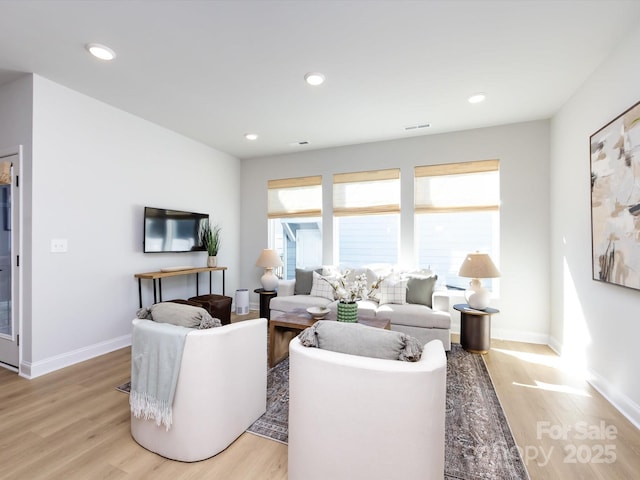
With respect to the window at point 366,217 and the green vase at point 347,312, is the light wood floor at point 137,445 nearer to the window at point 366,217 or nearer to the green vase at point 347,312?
the green vase at point 347,312

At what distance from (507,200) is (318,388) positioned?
367 centimetres

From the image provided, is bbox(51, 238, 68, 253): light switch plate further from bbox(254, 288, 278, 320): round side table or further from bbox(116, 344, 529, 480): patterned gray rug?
bbox(254, 288, 278, 320): round side table

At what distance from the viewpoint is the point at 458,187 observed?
4.04 m

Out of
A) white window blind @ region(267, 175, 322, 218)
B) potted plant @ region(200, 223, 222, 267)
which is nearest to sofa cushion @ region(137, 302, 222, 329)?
potted plant @ region(200, 223, 222, 267)

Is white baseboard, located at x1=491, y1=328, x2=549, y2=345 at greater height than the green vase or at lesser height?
lesser

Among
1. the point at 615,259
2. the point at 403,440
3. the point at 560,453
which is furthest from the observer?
the point at 615,259

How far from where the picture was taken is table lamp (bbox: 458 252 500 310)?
328 cm

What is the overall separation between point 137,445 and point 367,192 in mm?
3866

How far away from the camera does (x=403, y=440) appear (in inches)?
46.3

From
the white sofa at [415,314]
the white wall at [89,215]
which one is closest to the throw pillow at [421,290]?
the white sofa at [415,314]

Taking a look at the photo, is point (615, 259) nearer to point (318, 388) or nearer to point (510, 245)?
point (510, 245)

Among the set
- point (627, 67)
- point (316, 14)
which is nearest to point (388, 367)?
point (316, 14)

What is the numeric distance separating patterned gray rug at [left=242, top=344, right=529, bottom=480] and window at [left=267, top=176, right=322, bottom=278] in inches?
98.9

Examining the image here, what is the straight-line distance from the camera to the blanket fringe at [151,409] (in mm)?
1620
